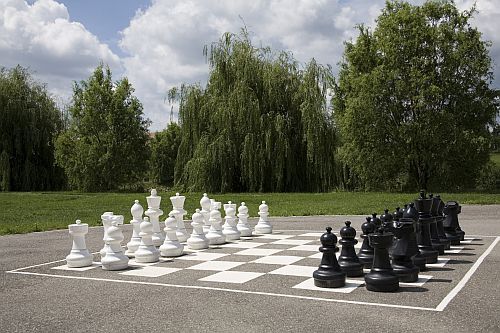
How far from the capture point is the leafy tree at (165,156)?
139 ft

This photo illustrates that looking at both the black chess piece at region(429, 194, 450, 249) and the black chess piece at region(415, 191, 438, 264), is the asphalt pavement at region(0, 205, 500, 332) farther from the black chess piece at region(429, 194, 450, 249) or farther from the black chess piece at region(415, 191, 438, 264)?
the black chess piece at region(429, 194, 450, 249)

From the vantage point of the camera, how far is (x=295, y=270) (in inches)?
222

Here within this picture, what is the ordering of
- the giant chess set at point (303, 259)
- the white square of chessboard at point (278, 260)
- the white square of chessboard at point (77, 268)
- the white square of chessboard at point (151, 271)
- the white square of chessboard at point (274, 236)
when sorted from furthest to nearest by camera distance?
the white square of chessboard at point (274, 236)
the white square of chessboard at point (278, 260)
the white square of chessboard at point (77, 268)
the white square of chessboard at point (151, 271)
the giant chess set at point (303, 259)

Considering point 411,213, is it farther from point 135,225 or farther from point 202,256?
point 135,225

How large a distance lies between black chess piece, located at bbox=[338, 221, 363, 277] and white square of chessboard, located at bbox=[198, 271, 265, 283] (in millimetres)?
845

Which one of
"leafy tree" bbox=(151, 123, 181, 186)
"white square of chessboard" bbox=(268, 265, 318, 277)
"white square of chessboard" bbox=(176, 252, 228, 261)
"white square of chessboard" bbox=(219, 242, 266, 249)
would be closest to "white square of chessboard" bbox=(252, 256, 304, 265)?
"white square of chessboard" bbox=(268, 265, 318, 277)

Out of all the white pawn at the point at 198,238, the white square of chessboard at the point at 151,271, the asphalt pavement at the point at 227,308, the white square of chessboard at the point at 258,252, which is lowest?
the asphalt pavement at the point at 227,308

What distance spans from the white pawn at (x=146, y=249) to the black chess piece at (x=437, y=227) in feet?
10.9

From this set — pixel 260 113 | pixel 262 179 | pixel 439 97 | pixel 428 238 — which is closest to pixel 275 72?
pixel 260 113

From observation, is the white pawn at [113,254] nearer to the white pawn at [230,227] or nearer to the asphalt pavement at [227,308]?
the asphalt pavement at [227,308]

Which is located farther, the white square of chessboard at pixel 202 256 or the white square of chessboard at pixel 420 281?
the white square of chessboard at pixel 202 256

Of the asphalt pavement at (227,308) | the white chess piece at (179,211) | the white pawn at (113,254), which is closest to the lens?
the asphalt pavement at (227,308)

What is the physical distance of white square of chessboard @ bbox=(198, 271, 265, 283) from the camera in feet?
17.0

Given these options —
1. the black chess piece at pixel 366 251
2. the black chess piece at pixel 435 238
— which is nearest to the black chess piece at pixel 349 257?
the black chess piece at pixel 366 251
